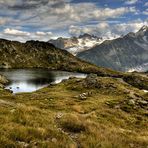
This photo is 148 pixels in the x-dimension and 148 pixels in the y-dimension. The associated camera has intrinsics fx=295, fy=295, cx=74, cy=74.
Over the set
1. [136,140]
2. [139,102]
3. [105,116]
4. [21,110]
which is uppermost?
[21,110]

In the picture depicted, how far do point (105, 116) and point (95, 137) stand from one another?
2190 centimetres

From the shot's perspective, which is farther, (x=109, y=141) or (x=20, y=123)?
(x=20, y=123)

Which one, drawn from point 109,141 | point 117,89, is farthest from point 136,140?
Result: point 117,89

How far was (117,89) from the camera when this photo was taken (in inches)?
4456

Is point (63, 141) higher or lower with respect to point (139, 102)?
higher

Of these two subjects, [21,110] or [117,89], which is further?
[117,89]

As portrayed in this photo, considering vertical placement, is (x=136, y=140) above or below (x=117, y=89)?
above

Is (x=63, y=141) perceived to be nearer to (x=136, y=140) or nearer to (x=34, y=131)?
(x=34, y=131)

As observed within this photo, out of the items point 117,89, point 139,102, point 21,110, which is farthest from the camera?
point 117,89

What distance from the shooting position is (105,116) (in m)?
38.5

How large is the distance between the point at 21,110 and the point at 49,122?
9.61 ft

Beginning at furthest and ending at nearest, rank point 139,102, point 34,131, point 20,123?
point 139,102 < point 20,123 < point 34,131

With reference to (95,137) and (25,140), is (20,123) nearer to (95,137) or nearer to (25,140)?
(25,140)

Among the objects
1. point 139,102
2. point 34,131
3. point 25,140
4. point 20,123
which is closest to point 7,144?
point 25,140
